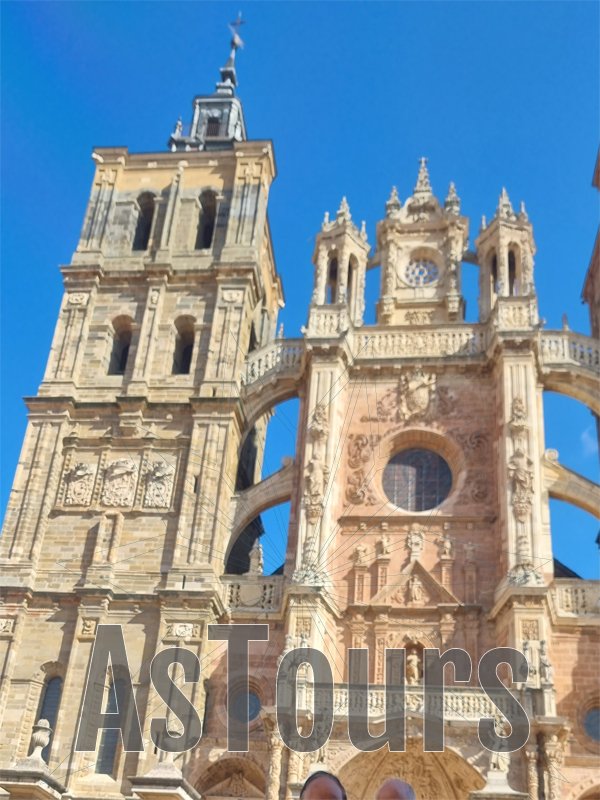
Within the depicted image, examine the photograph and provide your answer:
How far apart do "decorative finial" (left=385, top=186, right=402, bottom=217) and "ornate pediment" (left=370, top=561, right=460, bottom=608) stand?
36.3ft

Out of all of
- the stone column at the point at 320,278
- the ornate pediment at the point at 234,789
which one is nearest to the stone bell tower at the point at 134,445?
the ornate pediment at the point at 234,789

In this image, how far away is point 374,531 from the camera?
21.5 metres

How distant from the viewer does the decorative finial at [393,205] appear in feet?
90.0

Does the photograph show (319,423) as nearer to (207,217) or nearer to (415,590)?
(415,590)

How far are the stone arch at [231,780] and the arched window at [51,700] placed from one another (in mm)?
3542

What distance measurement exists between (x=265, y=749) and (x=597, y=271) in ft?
51.2

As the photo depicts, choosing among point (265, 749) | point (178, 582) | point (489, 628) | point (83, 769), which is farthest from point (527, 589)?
point (83, 769)

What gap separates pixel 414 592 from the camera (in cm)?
2055

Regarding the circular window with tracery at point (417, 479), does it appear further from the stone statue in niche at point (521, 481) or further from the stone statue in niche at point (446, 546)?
the stone statue in niche at point (521, 481)

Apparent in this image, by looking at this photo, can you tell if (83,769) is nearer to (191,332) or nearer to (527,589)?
(527,589)

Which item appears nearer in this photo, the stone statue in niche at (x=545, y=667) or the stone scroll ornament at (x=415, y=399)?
the stone statue in niche at (x=545, y=667)

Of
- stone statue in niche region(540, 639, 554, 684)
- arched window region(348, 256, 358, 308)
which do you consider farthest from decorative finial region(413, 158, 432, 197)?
stone statue in niche region(540, 639, 554, 684)

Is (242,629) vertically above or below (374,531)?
below

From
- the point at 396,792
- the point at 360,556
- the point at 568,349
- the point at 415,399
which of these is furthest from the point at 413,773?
the point at 396,792
